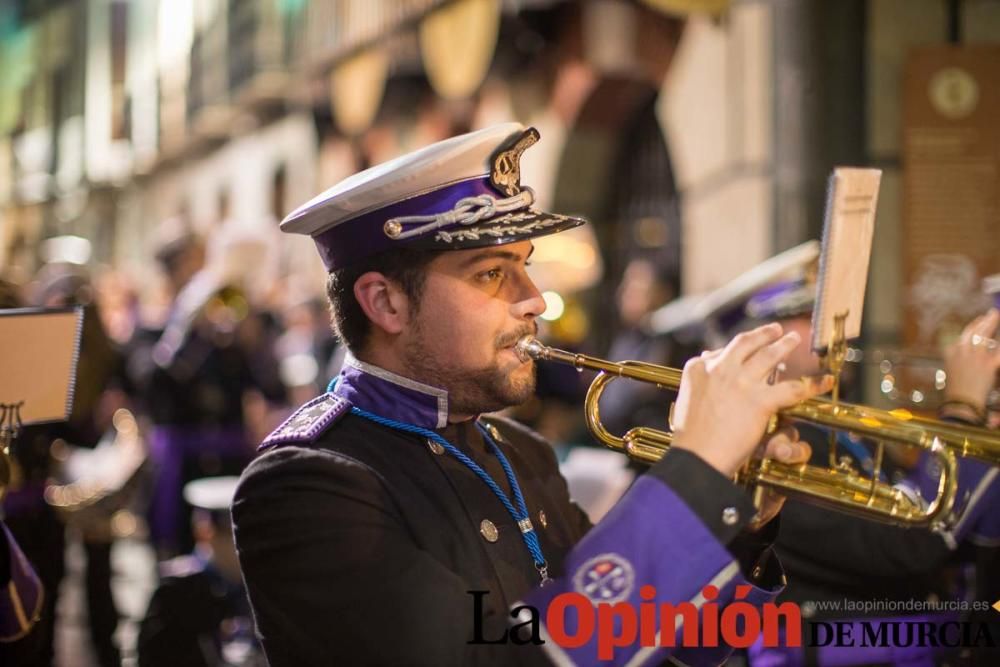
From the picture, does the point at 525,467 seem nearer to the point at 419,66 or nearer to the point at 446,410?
the point at 446,410

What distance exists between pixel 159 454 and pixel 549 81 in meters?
5.76

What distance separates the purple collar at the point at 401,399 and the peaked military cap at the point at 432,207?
0.27m

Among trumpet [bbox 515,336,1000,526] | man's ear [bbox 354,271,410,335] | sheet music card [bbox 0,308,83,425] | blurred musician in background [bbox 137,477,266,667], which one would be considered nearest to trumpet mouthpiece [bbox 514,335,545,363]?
trumpet [bbox 515,336,1000,526]

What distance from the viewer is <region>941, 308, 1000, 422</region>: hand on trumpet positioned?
331 cm

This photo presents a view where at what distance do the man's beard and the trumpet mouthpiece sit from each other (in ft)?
0.05

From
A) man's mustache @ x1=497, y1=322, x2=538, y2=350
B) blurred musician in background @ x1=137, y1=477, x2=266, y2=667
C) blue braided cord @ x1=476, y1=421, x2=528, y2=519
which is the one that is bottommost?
blurred musician in background @ x1=137, y1=477, x2=266, y2=667

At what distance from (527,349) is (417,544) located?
0.46 m

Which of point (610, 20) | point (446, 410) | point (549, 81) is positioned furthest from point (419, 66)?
point (446, 410)

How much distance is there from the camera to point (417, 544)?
2.33m

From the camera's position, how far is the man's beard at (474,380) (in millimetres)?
2486

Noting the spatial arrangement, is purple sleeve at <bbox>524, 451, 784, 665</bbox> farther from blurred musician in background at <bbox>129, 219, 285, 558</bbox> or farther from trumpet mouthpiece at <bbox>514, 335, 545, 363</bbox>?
blurred musician in background at <bbox>129, 219, 285, 558</bbox>

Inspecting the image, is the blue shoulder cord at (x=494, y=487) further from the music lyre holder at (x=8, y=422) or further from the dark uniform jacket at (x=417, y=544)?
the music lyre holder at (x=8, y=422)

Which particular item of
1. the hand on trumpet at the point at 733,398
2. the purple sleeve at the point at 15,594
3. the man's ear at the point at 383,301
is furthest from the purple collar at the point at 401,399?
the purple sleeve at the point at 15,594

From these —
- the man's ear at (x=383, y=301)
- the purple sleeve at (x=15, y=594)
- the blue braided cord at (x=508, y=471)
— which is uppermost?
the man's ear at (x=383, y=301)
